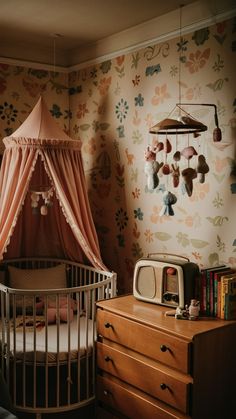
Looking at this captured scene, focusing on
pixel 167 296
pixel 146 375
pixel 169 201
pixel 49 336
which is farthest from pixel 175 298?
pixel 49 336

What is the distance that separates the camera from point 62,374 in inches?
139

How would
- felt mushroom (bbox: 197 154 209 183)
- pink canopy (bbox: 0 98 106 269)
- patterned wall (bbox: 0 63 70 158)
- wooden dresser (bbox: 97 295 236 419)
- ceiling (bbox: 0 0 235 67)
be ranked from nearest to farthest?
wooden dresser (bbox: 97 295 236 419) → felt mushroom (bbox: 197 154 209 183) → ceiling (bbox: 0 0 235 67) → pink canopy (bbox: 0 98 106 269) → patterned wall (bbox: 0 63 70 158)

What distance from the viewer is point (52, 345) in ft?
10.3

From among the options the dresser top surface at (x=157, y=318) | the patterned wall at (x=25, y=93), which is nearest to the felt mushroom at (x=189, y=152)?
the dresser top surface at (x=157, y=318)

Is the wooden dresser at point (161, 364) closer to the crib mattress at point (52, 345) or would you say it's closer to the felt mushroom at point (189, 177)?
the crib mattress at point (52, 345)

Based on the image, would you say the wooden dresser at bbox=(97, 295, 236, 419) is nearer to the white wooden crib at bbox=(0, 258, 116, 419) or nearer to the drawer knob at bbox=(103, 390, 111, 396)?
the drawer knob at bbox=(103, 390, 111, 396)

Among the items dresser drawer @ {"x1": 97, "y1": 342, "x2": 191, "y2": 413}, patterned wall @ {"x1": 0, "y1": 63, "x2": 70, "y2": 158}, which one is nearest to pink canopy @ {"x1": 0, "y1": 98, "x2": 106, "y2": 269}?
patterned wall @ {"x1": 0, "y1": 63, "x2": 70, "y2": 158}

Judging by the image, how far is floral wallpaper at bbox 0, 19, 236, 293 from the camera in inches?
118

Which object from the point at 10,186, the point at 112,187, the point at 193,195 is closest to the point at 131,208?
the point at 112,187

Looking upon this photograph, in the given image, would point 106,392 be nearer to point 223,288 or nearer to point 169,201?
point 223,288

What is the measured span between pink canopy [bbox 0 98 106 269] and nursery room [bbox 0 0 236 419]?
0.04 ft

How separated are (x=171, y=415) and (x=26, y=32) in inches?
113

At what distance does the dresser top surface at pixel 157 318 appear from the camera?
2.53 meters

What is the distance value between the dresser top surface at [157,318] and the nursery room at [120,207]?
1 cm
